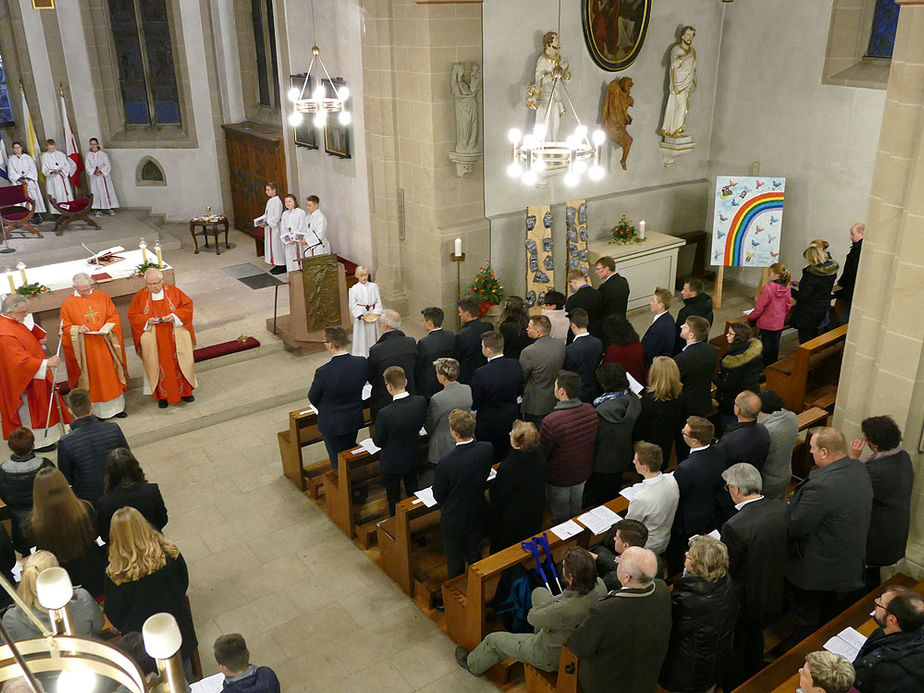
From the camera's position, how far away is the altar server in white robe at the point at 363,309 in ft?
31.2

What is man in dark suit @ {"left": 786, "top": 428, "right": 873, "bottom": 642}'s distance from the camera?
16.8 feet

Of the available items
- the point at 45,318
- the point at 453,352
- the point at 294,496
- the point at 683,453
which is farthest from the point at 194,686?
the point at 45,318

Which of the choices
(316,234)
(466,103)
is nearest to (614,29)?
(466,103)

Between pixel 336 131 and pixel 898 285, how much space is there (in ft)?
27.9

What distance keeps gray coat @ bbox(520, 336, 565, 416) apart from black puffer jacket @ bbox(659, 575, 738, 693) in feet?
9.44

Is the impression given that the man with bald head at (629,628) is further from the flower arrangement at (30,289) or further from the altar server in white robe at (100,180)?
the altar server in white robe at (100,180)

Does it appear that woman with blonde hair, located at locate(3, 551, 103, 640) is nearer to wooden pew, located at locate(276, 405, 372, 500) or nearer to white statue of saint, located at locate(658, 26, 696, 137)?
wooden pew, located at locate(276, 405, 372, 500)

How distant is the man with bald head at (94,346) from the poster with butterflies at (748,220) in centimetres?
805

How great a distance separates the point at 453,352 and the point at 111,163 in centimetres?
1145

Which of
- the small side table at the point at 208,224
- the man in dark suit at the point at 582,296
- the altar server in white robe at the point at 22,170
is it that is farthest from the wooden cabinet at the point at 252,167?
the man in dark suit at the point at 582,296

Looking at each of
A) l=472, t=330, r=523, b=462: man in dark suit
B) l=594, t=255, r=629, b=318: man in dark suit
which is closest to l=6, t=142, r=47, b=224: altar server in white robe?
l=594, t=255, r=629, b=318: man in dark suit

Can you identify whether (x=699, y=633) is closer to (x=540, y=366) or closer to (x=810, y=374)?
(x=540, y=366)

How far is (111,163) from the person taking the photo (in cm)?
1614

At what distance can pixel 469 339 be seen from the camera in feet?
25.5
